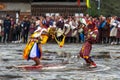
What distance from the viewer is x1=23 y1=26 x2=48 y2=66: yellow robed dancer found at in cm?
1580

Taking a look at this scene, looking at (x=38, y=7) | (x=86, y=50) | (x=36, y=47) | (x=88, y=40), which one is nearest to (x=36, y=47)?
(x=36, y=47)

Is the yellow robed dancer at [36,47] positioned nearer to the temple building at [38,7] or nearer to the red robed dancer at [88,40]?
the red robed dancer at [88,40]

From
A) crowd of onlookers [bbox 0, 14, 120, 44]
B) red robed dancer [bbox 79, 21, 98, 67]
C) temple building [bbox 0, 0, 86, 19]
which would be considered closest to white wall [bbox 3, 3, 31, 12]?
temple building [bbox 0, 0, 86, 19]

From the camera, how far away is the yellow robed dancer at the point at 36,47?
51.9ft

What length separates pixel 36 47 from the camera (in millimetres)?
15898

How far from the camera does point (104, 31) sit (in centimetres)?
3225

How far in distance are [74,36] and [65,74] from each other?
18.6 m

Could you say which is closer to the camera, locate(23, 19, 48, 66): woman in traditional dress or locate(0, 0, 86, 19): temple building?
locate(23, 19, 48, 66): woman in traditional dress

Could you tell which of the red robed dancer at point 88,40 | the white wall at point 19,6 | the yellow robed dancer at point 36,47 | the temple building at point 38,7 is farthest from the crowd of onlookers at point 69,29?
the yellow robed dancer at point 36,47

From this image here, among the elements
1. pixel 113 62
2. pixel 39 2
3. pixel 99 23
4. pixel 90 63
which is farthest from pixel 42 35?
pixel 39 2

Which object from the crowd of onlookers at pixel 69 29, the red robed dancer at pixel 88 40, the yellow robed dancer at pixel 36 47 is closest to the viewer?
the yellow robed dancer at pixel 36 47

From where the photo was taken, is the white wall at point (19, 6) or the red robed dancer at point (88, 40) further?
the white wall at point (19, 6)

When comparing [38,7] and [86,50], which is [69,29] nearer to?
[38,7]

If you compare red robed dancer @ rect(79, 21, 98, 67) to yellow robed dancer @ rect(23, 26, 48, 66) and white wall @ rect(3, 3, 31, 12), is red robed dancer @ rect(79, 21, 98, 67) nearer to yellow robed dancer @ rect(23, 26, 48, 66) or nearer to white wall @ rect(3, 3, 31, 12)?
yellow robed dancer @ rect(23, 26, 48, 66)
